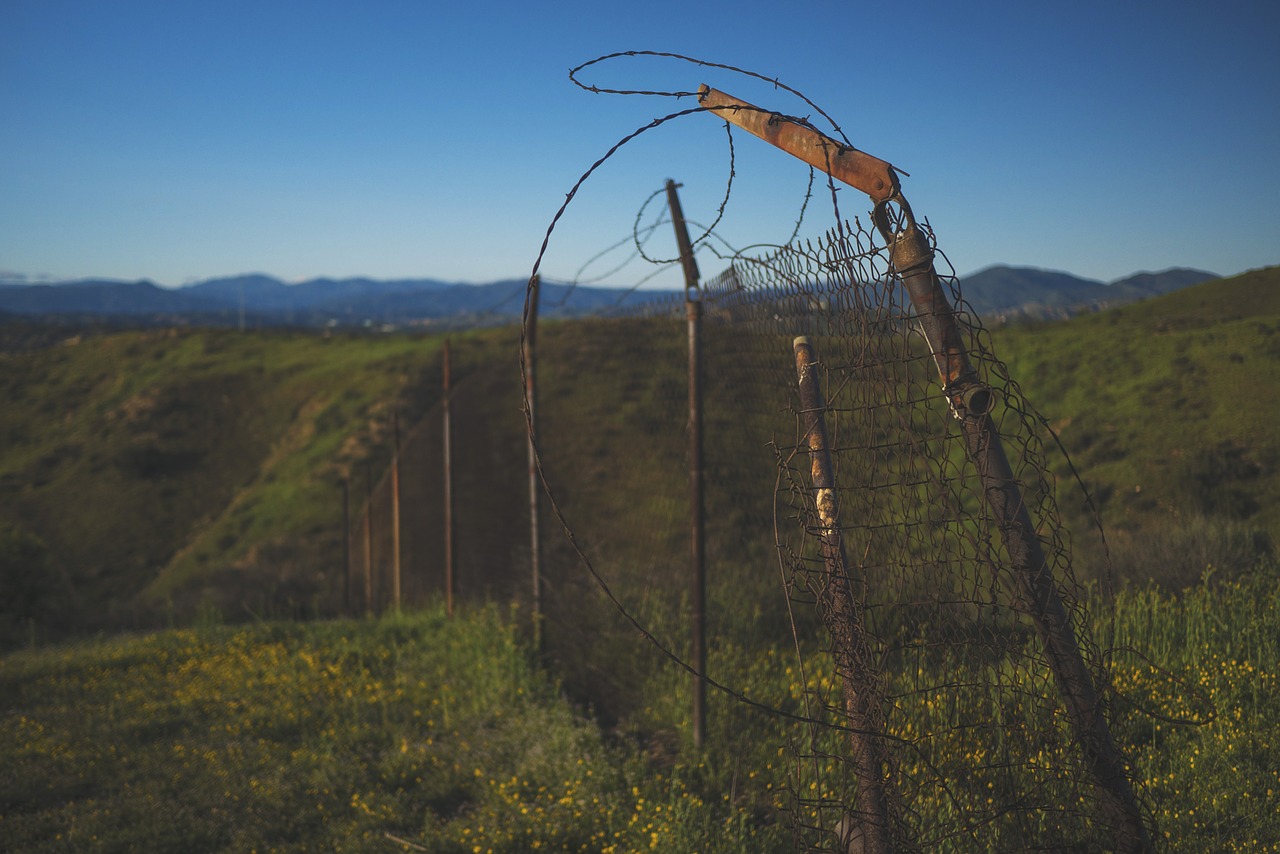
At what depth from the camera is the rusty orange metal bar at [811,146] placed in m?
2.35

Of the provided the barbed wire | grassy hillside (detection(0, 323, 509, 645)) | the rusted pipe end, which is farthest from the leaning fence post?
grassy hillside (detection(0, 323, 509, 645))

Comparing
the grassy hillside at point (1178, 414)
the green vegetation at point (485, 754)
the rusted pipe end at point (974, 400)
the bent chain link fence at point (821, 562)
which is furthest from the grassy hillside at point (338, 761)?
the grassy hillside at point (1178, 414)

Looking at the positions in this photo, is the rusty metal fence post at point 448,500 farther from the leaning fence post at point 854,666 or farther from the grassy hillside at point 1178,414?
the leaning fence post at point 854,666

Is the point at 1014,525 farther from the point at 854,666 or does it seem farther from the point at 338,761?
the point at 338,761

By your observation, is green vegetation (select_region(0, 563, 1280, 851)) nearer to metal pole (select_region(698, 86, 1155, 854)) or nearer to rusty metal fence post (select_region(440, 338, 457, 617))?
metal pole (select_region(698, 86, 1155, 854))

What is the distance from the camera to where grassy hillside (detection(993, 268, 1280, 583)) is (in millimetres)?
6285

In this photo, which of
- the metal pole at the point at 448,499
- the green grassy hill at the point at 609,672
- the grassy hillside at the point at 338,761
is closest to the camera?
the green grassy hill at the point at 609,672

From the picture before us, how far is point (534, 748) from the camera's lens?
5.11 meters

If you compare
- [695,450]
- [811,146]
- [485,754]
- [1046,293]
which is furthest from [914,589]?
[1046,293]

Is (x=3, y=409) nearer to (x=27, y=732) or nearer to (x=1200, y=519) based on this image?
(x=27, y=732)

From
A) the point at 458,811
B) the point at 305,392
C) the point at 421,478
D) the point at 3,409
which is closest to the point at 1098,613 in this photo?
the point at 458,811

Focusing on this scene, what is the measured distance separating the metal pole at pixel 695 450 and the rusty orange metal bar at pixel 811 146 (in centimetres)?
218

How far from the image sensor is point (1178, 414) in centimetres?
1031

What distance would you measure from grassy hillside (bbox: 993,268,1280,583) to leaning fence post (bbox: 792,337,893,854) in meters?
3.96
